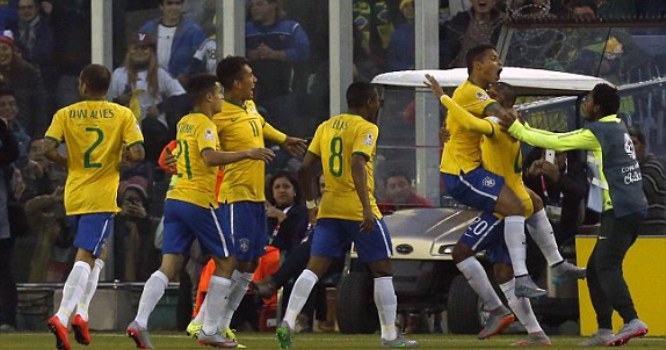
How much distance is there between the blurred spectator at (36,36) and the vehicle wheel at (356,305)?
260 inches

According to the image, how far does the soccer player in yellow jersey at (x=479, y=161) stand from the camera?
17.3 m

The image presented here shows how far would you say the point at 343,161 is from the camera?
689 inches

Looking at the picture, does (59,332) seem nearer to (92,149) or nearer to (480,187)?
(92,149)

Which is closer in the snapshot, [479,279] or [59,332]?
[59,332]

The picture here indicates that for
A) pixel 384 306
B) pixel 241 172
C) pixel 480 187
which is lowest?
pixel 384 306

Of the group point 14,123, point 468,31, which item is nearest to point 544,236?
point 468,31

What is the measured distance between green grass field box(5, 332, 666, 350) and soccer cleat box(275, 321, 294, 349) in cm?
65

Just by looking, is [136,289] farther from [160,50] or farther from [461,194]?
[461,194]

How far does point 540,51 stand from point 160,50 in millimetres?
5200

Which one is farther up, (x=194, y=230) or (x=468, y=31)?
(x=468, y=31)

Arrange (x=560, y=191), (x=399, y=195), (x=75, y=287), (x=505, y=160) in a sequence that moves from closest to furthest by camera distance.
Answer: (x=75, y=287)
(x=505, y=160)
(x=560, y=191)
(x=399, y=195)

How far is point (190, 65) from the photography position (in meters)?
26.2

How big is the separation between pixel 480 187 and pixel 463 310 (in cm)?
311

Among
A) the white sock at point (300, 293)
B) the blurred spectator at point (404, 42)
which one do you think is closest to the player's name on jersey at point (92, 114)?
the white sock at point (300, 293)
